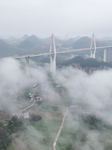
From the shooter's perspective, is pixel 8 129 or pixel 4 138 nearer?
pixel 4 138

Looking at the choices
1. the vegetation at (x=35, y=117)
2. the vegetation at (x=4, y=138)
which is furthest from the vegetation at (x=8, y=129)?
the vegetation at (x=35, y=117)

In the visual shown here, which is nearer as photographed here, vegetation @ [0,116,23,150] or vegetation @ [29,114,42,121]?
vegetation @ [0,116,23,150]

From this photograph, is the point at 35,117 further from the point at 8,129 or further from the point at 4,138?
the point at 4,138

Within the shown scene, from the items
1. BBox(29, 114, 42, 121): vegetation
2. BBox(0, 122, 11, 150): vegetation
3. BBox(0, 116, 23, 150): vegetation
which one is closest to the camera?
BBox(0, 122, 11, 150): vegetation

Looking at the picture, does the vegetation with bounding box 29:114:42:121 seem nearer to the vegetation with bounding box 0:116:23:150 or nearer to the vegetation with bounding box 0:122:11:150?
the vegetation with bounding box 0:116:23:150

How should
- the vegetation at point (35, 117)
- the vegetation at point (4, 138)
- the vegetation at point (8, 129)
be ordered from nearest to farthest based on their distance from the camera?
the vegetation at point (4, 138), the vegetation at point (8, 129), the vegetation at point (35, 117)

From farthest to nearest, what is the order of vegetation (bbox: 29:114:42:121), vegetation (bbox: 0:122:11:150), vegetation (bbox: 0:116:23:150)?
vegetation (bbox: 29:114:42:121), vegetation (bbox: 0:116:23:150), vegetation (bbox: 0:122:11:150)

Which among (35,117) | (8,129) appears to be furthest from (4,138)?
(35,117)

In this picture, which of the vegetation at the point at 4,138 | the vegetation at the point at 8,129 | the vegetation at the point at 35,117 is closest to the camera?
the vegetation at the point at 4,138

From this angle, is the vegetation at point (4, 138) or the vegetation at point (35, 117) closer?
the vegetation at point (4, 138)

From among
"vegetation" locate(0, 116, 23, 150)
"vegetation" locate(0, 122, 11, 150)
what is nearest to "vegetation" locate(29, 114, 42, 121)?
"vegetation" locate(0, 116, 23, 150)

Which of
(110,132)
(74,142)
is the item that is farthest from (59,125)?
(110,132)

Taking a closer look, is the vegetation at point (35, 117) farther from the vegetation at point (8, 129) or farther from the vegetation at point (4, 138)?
the vegetation at point (4, 138)
